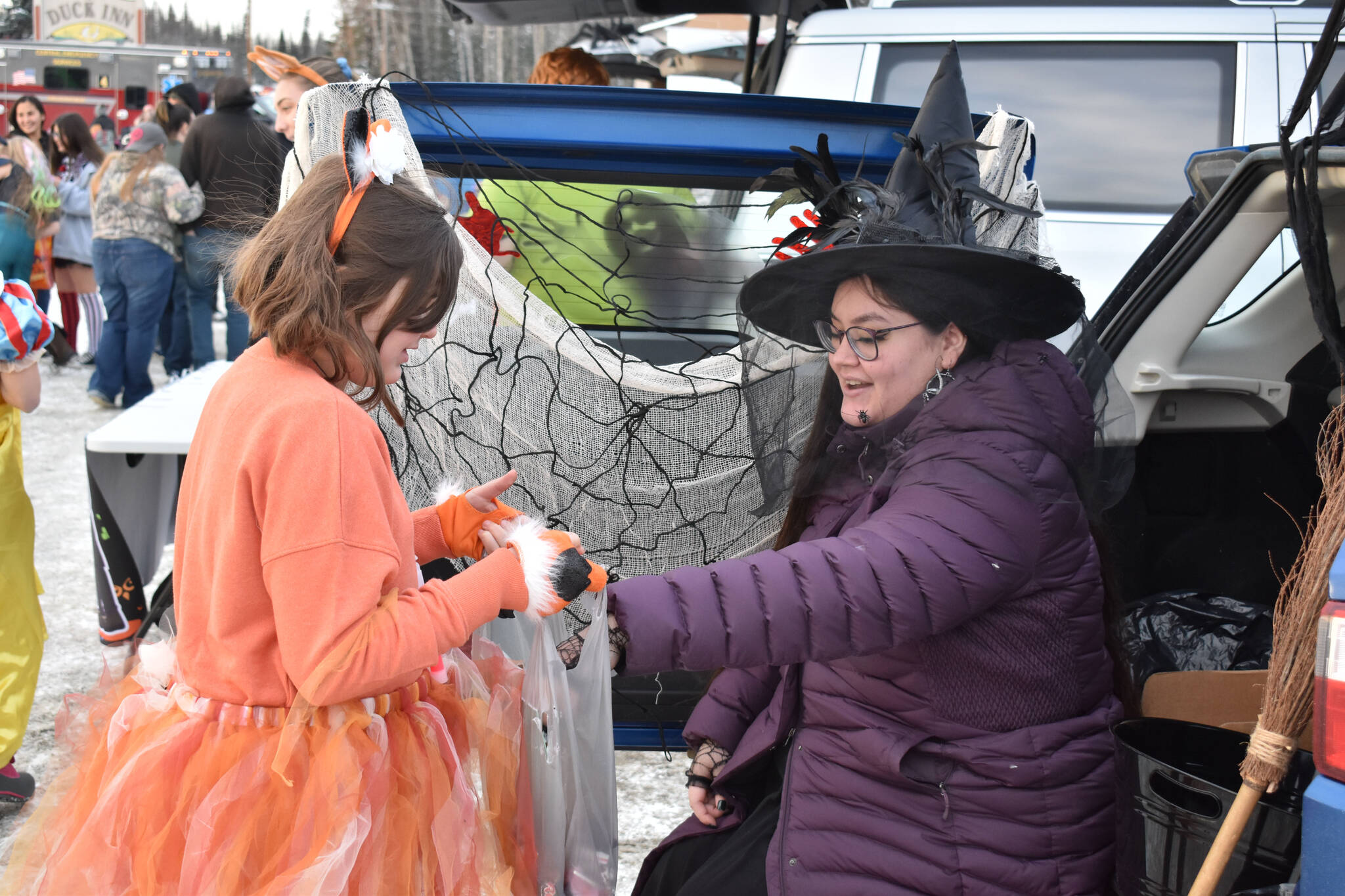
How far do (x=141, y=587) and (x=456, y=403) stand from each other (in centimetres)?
138

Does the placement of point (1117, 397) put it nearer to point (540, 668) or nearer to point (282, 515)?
point (540, 668)

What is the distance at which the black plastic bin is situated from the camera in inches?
55.8

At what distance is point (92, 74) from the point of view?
21844 millimetres

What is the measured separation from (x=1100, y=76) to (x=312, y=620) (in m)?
4.02

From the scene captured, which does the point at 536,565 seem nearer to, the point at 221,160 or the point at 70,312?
the point at 221,160

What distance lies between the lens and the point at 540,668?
1.82 metres

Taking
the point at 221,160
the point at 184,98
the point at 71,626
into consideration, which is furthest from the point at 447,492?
the point at 184,98

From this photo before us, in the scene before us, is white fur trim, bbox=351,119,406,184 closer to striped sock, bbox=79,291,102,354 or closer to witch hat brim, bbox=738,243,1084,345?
witch hat brim, bbox=738,243,1084,345

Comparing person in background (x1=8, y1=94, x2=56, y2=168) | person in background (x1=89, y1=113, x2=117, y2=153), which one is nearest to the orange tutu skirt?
person in background (x1=8, y1=94, x2=56, y2=168)

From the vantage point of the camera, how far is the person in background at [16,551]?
2.74 meters

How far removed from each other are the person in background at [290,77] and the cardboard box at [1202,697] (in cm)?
293

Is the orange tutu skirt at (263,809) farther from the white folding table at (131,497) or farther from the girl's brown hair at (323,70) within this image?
the girl's brown hair at (323,70)

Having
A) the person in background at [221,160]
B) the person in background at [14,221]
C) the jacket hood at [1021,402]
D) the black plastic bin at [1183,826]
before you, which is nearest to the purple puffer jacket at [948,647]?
the jacket hood at [1021,402]

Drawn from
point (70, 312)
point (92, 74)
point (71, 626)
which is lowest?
point (71, 626)
